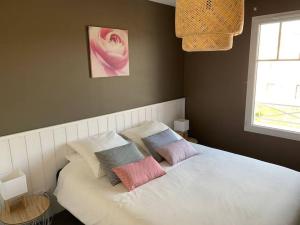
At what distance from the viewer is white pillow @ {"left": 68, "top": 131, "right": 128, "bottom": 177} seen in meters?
2.26

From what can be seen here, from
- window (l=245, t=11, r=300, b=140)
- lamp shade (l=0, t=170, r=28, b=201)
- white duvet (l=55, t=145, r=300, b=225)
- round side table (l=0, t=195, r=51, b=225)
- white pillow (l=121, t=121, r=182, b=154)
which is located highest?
window (l=245, t=11, r=300, b=140)

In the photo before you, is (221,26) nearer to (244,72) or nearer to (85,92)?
(85,92)

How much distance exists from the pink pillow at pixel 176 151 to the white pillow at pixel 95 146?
0.46m

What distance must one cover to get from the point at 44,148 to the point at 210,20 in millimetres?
2021

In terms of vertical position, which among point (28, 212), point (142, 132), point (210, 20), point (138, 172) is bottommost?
point (28, 212)

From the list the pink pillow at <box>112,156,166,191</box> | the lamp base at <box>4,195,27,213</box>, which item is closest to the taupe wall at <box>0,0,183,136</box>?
the lamp base at <box>4,195,27,213</box>

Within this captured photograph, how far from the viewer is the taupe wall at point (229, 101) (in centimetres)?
306

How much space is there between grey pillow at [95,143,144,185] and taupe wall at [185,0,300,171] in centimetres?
178

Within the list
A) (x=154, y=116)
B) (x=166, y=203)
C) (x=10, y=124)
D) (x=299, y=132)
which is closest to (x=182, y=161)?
(x=166, y=203)

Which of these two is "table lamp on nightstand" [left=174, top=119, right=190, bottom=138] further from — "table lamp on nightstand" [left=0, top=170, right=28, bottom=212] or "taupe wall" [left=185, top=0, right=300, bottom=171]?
"table lamp on nightstand" [left=0, top=170, right=28, bottom=212]

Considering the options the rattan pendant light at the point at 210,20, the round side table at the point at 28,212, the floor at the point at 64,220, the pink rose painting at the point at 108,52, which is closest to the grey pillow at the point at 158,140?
the pink rose painting at the point at 108,52

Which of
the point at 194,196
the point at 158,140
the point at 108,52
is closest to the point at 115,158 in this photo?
the point at 158,140

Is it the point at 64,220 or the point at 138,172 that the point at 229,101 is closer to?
the point at 138,172

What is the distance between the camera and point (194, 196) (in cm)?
193
